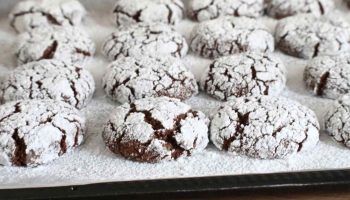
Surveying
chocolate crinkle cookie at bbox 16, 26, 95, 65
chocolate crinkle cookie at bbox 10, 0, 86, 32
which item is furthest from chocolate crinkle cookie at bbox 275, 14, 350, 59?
chocolate crinkle cookie at bbox 10, 0, 86, 32

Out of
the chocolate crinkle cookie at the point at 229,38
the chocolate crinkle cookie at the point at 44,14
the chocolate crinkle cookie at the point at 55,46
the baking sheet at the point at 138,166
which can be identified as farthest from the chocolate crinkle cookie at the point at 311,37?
the chocolate crinkle cookie at the point at 44,14

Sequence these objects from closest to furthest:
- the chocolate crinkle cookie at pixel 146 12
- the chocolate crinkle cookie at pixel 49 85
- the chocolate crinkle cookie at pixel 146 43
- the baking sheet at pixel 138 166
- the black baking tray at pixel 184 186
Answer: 1. the black baking tray at pixel 184 186
2. the baking sheet at pixel 138 166
3. the chocolate crinkle cookie at pixel 49 85
4. the chocolate crinkle cookie at pixel 146 43
5. the chocolate crinkle cookie at pixel 146 12

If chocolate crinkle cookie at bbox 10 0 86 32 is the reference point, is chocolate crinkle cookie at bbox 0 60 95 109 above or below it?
A: below

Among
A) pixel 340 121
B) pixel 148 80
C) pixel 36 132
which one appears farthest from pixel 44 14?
pixel 340 121

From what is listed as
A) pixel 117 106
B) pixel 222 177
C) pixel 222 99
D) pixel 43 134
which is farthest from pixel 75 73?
pixel 222 177

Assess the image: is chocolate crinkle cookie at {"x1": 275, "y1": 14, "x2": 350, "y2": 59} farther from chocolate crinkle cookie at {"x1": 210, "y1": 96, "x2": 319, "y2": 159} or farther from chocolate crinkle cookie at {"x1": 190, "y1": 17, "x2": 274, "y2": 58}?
chocolate crinkle cookie at {"x1": 210, "y1": 96, "x2": 319, "y2": 159}

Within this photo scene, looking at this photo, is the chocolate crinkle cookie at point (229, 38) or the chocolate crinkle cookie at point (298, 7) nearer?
the chocolate crinkle cookie at point (229, 38)

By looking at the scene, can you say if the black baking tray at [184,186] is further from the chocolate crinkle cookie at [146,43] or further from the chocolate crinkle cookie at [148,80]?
the chocolate crinkle cookie at [146,43]

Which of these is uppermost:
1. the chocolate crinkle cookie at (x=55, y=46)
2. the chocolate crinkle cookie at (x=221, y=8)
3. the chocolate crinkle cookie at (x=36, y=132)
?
the chocolate crinkle cookie at (x=221, y=8)
